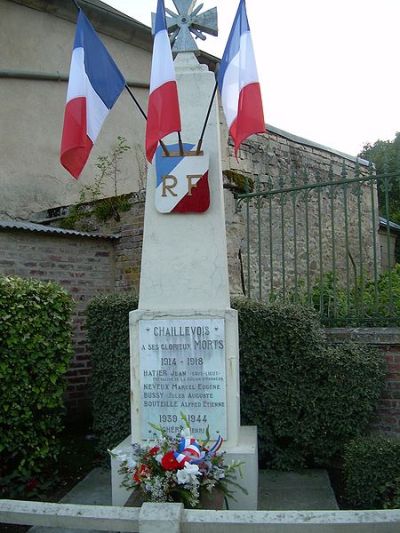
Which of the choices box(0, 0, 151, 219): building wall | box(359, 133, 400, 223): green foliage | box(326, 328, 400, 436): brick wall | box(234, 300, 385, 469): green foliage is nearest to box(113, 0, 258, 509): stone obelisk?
box(234, 300, 385, 469): green foliage

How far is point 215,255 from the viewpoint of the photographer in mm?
3951

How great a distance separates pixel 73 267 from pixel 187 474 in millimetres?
4035

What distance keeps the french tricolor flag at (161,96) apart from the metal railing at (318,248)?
2035 mm

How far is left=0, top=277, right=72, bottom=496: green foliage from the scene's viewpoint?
433 centimetres

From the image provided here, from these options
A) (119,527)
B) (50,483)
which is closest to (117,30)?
(50,483)

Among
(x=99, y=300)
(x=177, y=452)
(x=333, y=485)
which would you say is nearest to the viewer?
(x=177, y=452)

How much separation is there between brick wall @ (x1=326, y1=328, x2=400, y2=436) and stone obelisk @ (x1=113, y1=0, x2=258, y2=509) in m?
1.51

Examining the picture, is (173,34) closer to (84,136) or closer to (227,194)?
(84,136)

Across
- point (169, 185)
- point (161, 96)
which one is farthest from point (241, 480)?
point (161, 96)

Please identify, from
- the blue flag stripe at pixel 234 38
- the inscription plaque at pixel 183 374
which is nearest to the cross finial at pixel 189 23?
the blue flag stripe at pixel 234 38

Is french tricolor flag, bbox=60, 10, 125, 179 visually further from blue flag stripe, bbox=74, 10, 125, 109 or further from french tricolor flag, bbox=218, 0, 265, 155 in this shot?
french tricolor flag, bbox=218, 0, 265, 155

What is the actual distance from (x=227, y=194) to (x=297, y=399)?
248 cm

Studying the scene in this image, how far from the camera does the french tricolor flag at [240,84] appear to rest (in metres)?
3.70

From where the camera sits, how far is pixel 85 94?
4016 millimetres
